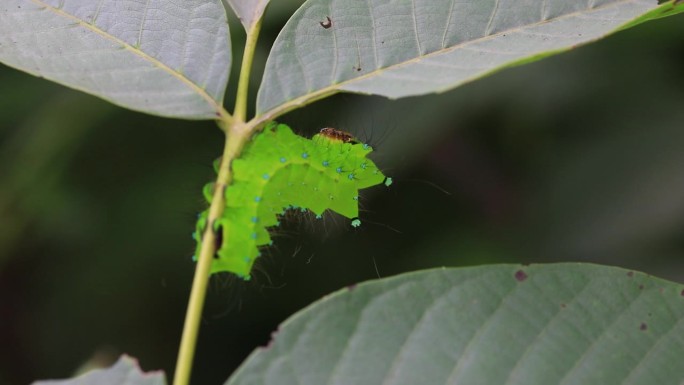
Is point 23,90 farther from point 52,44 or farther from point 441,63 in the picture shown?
point 441,63

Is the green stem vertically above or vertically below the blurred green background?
below

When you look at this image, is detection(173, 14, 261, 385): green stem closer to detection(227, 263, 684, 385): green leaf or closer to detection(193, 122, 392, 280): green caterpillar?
detection(193, 122, 392, 280): green caterpillar

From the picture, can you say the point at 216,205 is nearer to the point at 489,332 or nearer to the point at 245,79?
the point at 245,79

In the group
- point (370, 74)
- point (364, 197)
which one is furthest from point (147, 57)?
point (364, 197)

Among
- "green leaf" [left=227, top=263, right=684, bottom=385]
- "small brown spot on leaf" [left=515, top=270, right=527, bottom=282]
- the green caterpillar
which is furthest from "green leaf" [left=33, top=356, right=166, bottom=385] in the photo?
"small brown spot on leaf" [left=515, top=270, right=527, bottom=282]

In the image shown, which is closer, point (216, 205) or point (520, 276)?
A: point (520, 276)

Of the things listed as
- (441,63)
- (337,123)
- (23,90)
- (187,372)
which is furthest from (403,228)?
(187,372)

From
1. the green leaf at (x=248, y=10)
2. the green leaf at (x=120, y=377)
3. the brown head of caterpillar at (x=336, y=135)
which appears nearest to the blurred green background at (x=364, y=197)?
the brown head of caterpillar at (x=336, y=135)
